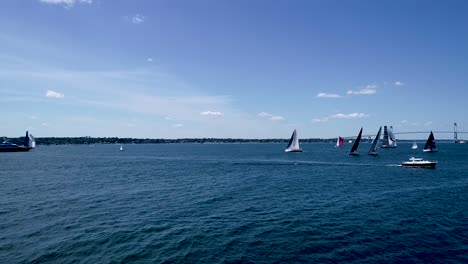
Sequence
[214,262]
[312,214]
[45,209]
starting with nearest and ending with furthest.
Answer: [214,262], [312,214], [45,209]

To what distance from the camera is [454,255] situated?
94.7 feet

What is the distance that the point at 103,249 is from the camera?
30016 millimetres

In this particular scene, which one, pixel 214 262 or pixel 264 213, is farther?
pixel 264 213

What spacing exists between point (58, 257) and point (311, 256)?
22.8m

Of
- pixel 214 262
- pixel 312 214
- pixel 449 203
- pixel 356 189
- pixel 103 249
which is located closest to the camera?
pixel 214 262

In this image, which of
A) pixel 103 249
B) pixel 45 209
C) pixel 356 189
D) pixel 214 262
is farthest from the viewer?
pixel 356 189

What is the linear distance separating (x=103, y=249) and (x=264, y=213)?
70.6 ft

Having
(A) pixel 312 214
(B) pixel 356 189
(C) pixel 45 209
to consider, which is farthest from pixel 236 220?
(B) pixel 356 189

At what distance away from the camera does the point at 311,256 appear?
28.6m

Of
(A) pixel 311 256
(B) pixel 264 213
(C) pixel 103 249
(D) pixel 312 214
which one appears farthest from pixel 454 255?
(C) pixel 103 249

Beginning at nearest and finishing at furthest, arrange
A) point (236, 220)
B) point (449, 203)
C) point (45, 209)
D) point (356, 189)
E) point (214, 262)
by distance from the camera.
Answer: point (214, 262) < point (236, 220) < point (45, 209) < point (449, 203) < point (356, 189)

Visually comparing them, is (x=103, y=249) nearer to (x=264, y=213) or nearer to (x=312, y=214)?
(x=264, y=213)

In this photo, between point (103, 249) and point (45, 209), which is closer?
point (103, 249)

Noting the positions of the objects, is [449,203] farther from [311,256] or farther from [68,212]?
[68,212]
